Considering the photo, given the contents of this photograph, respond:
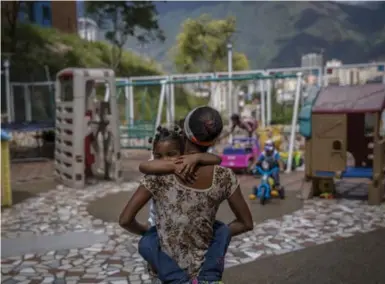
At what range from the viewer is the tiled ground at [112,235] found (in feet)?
14.2

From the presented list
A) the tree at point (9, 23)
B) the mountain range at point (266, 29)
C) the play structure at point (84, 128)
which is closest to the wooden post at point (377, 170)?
the mountain range at point (266, 29)

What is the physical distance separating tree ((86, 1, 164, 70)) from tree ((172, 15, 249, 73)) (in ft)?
13.3

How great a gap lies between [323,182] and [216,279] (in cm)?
523

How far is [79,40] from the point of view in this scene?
A: 23875 mm

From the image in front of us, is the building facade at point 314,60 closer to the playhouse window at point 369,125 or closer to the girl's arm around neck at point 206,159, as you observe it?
the playhouse window at point 369,125

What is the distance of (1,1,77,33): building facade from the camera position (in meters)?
23.4

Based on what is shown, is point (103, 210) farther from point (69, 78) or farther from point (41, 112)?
point (41, 112)

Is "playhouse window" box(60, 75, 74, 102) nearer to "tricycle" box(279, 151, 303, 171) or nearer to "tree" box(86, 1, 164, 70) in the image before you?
"tricycle" box(279, 151, 303, 171)

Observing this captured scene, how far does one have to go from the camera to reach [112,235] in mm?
5473

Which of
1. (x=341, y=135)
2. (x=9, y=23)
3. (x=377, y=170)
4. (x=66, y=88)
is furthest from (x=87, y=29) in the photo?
(x=377, y=170)

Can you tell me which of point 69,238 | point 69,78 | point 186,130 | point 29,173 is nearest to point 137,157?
point 29,173

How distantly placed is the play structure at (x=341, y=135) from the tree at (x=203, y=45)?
19374 mm

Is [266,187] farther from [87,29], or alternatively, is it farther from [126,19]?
[87,29]

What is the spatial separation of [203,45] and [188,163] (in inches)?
1002
